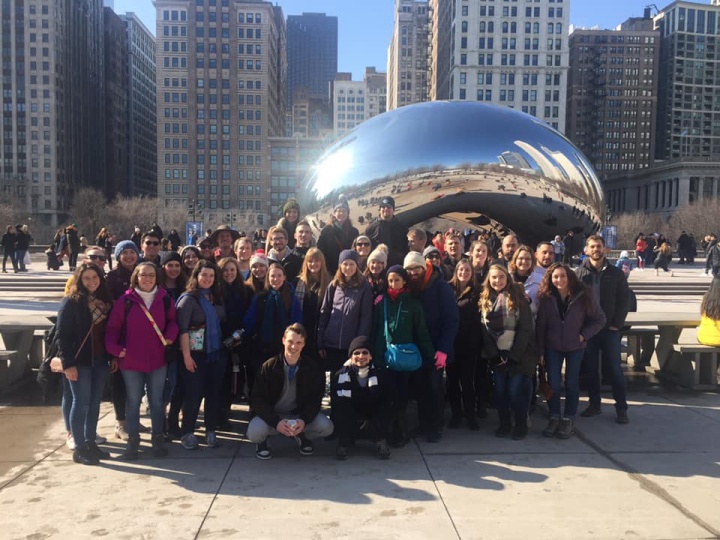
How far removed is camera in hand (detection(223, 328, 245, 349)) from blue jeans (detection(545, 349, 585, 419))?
2.88 metres

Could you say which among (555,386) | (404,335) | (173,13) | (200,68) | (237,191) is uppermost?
(173,13)

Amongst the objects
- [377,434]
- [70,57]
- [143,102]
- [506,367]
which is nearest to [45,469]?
[377,434]

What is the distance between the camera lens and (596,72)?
13062 cm

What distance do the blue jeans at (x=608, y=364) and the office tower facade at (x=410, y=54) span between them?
151 meters

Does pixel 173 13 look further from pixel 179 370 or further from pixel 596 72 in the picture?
pixel 179 370

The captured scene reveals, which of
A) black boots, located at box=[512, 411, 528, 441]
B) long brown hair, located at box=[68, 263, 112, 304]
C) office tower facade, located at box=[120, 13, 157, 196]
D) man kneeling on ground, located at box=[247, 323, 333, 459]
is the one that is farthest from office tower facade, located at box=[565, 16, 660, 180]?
long brown hair, located at box=[68, 263, 112, 304]

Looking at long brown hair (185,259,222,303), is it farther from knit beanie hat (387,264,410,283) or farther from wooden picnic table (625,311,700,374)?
wooden picnic table (625,311,700,374)

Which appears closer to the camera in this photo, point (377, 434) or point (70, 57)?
point (377, 434)

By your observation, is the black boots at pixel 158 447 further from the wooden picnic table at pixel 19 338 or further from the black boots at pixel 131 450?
the wooden picnic table at pixel 19 338

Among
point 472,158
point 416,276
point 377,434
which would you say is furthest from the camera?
point 472,158

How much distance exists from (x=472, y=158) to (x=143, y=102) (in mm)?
158524

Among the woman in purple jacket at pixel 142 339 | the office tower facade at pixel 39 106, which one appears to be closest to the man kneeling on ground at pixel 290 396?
the woman in purple jacket at pixel 142 339

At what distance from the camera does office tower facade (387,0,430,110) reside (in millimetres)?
154875

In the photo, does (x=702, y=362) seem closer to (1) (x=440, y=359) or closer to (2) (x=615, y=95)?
(1) (x=440, y=359)
